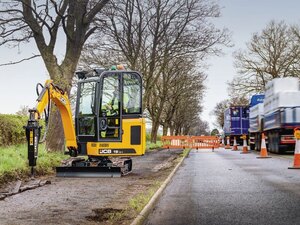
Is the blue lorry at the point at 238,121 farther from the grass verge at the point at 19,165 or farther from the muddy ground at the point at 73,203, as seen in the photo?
the muddy ground at the point at 73,203

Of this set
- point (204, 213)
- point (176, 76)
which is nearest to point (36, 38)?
point (204, 213)

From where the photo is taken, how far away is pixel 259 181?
12.6 meters

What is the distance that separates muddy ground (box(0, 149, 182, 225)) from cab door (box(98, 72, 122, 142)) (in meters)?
2.16

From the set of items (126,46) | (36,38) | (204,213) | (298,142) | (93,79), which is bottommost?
(204,213)

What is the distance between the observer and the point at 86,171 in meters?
14.0

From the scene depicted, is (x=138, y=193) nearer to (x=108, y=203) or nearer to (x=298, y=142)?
(x=108, y=203)

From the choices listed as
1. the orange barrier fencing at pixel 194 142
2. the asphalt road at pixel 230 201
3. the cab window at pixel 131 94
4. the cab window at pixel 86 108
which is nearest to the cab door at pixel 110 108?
the cab window at pixel 131 94

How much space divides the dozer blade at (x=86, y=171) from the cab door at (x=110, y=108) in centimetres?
98

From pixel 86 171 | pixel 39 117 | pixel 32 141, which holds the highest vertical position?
pixel 39 117

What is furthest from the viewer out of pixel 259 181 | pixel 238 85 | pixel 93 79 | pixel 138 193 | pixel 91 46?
pixel 238 85

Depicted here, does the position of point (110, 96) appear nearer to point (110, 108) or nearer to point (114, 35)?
point (110, 108)

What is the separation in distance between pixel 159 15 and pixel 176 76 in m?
14.1

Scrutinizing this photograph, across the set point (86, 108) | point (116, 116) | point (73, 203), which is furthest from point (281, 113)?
point (73, 203)

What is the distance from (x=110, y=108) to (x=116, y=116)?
284 millimetres
